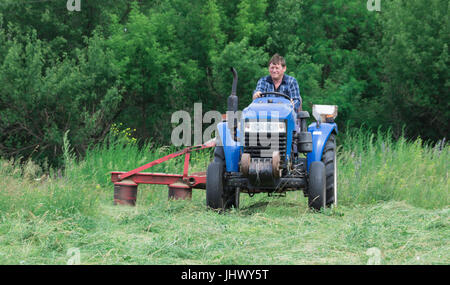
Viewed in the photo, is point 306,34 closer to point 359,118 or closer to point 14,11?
point 359,118

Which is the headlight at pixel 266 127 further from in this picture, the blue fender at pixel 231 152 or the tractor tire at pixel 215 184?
the tractor tire at pixel 215 184

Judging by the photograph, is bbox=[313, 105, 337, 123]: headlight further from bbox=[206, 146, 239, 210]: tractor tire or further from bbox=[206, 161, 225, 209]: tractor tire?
bbox=[206, 161, 225, 209]: tractor tire

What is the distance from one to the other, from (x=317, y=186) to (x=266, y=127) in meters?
0.82

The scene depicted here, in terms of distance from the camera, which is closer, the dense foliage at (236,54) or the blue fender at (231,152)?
the blue fender at (231,152)

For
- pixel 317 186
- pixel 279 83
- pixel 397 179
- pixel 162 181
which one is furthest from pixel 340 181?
pixel 162 181

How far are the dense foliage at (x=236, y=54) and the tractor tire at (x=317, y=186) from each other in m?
11.5

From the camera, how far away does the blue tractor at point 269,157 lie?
6746 mm

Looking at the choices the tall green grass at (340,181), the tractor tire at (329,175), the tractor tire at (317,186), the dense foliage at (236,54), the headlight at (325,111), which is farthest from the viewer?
the dense foliage at (236,54)

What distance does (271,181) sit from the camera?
22.0ft

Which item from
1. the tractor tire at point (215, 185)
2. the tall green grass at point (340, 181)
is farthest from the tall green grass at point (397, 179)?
the tractor tire at point (215, 185)

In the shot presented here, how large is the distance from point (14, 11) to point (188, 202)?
1739 centimetres

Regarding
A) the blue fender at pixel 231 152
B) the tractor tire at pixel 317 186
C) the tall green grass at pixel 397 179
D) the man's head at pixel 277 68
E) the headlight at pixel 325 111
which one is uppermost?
the man's head at pixel 277 68

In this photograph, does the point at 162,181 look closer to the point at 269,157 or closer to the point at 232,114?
the point at 232,114

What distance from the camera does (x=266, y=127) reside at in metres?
6.76
